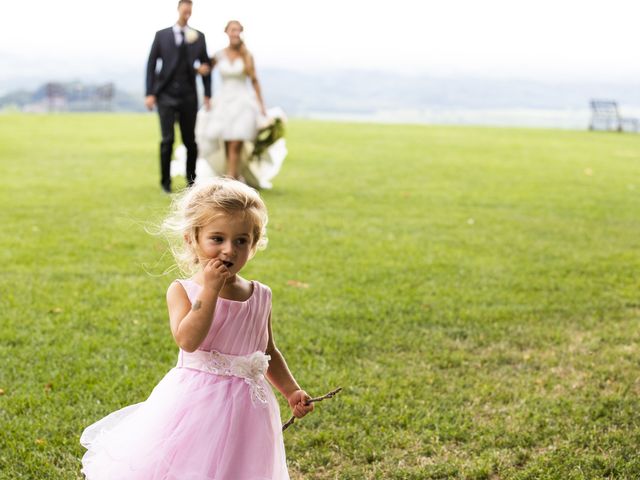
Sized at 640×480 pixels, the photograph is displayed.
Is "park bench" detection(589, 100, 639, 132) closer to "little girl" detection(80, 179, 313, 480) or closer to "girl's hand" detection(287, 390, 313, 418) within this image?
"girl's hand" detection(287, 390, 313, 418)

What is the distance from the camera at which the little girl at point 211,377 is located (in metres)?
2.30

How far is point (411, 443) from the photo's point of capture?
3.52 meters

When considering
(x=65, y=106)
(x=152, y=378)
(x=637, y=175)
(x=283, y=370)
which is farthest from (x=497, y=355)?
(x=65, y=106)

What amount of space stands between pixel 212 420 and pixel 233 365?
178mm

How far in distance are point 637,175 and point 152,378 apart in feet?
40.6

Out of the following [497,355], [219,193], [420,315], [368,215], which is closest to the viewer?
[219,193]

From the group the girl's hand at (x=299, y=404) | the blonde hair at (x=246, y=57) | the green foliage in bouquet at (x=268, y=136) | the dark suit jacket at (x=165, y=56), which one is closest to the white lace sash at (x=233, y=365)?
the girl's hand at (x=299, y=404)

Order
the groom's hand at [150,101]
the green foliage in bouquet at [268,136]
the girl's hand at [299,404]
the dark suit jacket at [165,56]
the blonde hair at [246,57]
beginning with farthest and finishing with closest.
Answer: the green foliage in bouquet at [268,136] < the blonde hair at [246,57] < the groom's hand at [150,101] < the dark suit jacket at [165,56] < the girl's hand at [299,404]

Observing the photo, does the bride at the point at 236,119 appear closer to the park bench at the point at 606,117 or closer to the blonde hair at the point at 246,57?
the blonde hair at the point at 246,57

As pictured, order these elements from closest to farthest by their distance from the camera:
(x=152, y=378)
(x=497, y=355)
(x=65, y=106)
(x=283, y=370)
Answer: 1. (x=283, y=370)
2. (x=152, y=378)
3. (x=497, y=355)
4. (x=65, y=106)

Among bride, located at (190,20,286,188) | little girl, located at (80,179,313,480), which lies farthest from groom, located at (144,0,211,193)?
little girl, located at (80,179,313,480)

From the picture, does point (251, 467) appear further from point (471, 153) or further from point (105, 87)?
point (105, 87)

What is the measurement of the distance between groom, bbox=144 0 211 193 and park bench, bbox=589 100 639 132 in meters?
25.9

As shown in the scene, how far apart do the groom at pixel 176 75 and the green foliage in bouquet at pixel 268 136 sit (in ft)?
4.51
